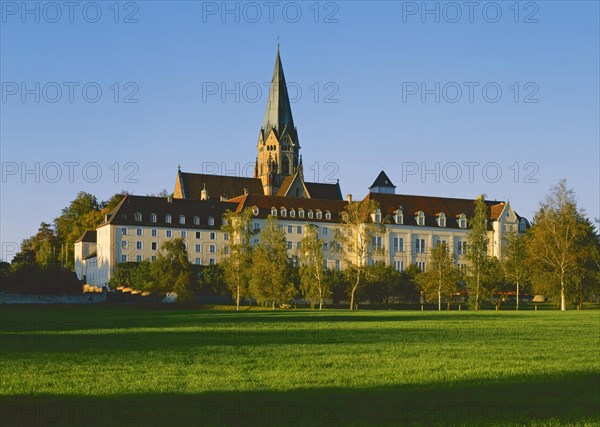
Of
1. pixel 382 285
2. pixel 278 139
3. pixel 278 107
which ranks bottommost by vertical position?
pixel 382 285

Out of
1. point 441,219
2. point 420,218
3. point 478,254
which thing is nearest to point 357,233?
point 478,254

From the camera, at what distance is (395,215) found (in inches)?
5969

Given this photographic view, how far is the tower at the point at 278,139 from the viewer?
186000 mm

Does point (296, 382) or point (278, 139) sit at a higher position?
point (278, 139)

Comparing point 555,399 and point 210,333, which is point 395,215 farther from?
point 555,399

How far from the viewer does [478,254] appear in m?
112

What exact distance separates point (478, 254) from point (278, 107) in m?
84.1

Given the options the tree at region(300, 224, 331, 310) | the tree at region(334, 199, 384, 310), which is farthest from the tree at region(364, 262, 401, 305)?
the tree at region(300, 224, 331, 310)

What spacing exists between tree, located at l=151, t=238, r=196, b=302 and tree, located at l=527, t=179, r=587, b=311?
34219mm

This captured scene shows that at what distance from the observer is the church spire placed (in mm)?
185875

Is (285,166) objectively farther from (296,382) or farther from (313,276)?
(296,382)

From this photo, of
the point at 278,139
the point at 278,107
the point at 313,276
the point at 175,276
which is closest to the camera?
the point at 313,276

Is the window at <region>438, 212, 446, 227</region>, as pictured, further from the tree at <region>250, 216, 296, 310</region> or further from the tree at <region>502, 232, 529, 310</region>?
the tree at <region>250, 216, 296, 310</region>

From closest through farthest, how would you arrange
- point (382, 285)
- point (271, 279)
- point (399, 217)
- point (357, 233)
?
point (271, 279) → point (357, 233) → point (382, 285) → point (399, 217)
